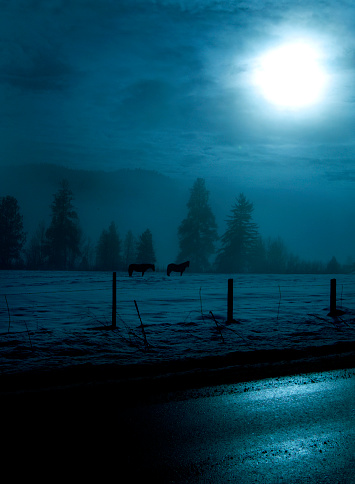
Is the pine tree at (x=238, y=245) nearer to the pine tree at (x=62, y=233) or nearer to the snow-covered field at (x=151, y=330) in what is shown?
the pine tree at (x=62, y=233)

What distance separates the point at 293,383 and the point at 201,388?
146cm

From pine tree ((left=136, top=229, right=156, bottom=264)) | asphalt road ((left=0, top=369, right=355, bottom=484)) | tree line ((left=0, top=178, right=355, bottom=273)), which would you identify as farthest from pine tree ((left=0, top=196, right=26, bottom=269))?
asphalt road ((left=0, top=369, right=355, bottom=484))

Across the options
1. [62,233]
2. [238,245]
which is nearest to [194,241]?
[238,245]

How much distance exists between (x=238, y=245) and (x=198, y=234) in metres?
7.33

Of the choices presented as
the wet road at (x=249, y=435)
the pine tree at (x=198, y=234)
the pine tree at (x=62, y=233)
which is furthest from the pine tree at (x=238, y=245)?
the wet road at (x=249, y=435)

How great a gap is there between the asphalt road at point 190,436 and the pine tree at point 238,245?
63.2 metres

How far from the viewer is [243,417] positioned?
215 inches

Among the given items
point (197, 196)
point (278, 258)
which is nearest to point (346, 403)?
point (197, 196)

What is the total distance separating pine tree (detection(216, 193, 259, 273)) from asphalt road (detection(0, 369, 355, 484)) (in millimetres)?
63159

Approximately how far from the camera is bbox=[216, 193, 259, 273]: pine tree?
69562 millimetres

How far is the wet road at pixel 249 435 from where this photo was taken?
13.5 feet

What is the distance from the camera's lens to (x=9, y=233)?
71375mm

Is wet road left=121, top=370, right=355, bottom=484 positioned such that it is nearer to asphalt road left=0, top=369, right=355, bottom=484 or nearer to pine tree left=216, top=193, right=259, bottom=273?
asphalt road left=0, top=369, right=355, bottom=484

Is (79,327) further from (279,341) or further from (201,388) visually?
(201,388)
